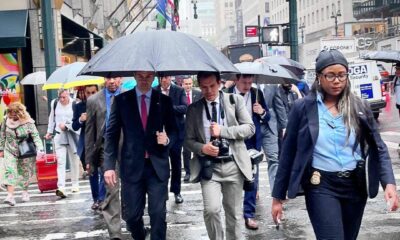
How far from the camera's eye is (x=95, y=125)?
731 centimetres

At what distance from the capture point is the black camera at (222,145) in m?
5.38

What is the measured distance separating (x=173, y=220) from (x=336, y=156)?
13.8 ft

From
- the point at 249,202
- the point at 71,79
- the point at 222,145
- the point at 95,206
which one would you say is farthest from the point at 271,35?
the point at 222,145

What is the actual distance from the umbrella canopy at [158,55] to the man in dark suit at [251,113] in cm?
195

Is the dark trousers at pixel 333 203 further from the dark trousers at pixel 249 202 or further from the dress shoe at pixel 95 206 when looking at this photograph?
the dress shoe at pixel 95 206

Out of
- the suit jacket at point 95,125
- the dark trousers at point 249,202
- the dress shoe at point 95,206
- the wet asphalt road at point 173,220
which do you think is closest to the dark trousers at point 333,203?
the wet asphalt road at point 173,220

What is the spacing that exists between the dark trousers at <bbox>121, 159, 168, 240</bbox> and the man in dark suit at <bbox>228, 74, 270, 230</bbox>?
5.88 ft

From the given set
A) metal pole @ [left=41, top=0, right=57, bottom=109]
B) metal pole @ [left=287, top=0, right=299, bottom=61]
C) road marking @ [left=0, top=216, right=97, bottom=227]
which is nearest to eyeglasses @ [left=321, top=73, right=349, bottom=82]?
road marking @ [left=0, top=216, right=97, bottom=227]

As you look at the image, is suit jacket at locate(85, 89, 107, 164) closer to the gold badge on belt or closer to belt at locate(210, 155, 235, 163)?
belt at locate(210, 155, 235, 163)

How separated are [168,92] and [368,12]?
2796 inches

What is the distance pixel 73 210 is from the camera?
898 centimetres

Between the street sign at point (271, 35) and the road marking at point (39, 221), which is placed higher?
the street sign at point (271, 35)

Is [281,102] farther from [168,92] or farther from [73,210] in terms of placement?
[73,210]

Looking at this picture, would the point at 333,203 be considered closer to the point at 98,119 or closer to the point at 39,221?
the point at 98,119
